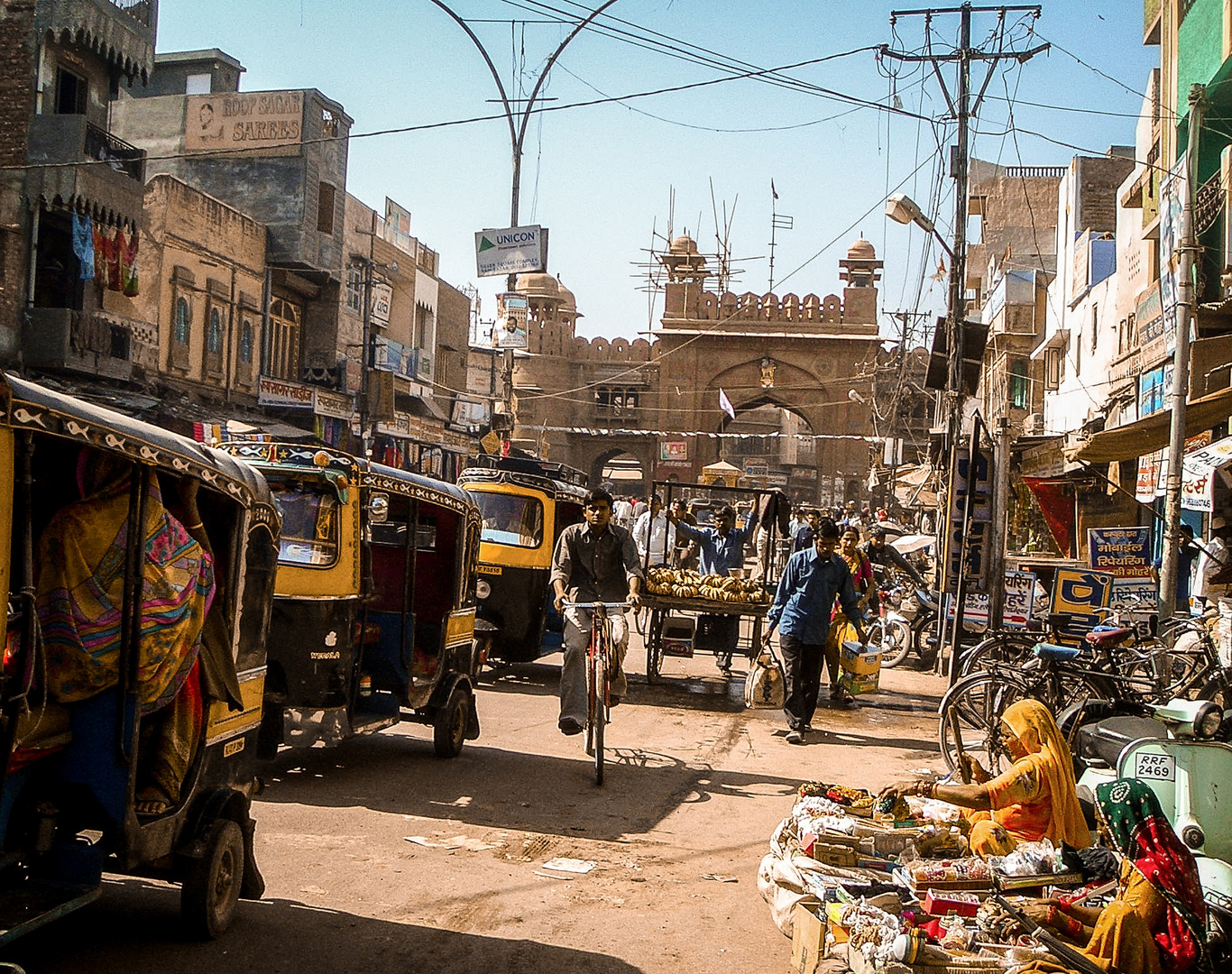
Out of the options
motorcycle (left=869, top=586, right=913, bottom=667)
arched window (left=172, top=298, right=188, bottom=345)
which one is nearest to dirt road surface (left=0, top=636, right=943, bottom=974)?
motorcycle (left=869, top=586, right=913, bottom=667)

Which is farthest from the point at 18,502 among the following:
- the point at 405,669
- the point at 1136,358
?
the point at 1136,358

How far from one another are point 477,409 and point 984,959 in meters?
43.5

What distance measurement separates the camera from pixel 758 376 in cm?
5409

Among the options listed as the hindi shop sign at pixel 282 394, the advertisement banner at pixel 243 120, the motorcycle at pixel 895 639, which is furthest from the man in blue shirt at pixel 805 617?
the advertisement banner at pixel 243 120

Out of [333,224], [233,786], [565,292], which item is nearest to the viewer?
[233,786]

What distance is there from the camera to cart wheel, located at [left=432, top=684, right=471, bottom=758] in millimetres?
7824

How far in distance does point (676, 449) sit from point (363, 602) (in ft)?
155

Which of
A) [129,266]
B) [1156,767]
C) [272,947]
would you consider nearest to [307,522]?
[272,947]

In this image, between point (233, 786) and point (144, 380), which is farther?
point (144, 380)

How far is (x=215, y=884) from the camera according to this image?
14.1 feet

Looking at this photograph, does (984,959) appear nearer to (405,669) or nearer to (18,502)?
(18,502)

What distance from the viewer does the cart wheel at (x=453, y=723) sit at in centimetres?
782

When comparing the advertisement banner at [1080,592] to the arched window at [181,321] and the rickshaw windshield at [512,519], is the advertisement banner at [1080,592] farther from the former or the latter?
the arched window at [181,321]

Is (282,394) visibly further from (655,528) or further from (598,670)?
(598,670)
